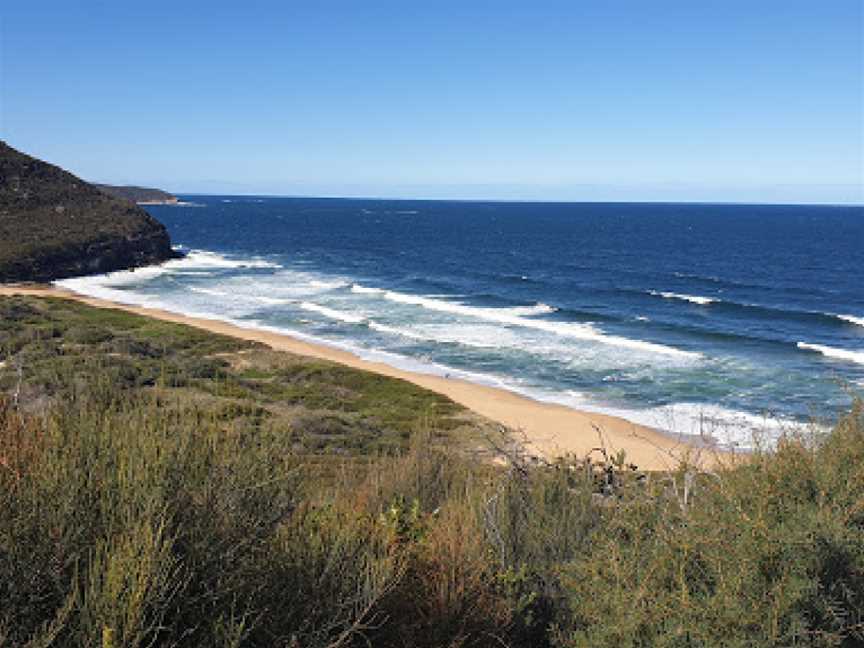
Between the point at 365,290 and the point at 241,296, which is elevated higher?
the point at 365,290

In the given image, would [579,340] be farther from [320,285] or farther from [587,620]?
[587,620]

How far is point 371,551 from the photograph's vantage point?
17.0 ft

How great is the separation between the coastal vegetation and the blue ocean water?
264 centimetres

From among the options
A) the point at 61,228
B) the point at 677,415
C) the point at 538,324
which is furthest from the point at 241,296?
the point at 677,415

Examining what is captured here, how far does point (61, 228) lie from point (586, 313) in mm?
44803

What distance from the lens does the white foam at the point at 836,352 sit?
34394 millimetres

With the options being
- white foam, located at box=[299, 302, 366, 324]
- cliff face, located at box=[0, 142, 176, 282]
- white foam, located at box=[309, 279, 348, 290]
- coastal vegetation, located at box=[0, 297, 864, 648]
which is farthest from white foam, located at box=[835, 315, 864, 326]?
cliff face, located at box=[0, 142, 176, 282]

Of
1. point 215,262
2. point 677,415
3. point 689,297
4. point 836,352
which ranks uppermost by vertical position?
point 215,262

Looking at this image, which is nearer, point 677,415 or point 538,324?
point 677,415

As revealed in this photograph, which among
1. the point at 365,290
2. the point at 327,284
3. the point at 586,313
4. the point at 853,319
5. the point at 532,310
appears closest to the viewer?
the point at 853,319

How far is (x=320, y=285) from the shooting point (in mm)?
58094

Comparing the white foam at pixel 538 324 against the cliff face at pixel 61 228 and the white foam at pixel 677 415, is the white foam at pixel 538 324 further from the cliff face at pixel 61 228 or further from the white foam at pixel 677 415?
the cliff face at pixel 61 228

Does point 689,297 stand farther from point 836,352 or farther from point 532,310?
point 836,352

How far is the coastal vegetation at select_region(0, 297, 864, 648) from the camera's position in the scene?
3998 millimetres
